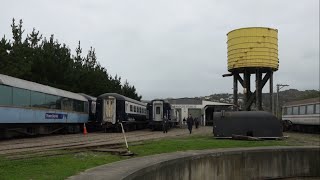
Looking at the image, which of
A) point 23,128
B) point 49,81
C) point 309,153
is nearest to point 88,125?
point 49,81

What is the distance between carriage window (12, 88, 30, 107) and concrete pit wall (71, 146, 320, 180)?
11384 millimetres

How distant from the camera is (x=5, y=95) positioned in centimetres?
2250

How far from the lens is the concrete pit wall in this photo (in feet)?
35.3

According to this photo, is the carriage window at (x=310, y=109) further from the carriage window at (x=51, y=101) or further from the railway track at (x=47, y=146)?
the railway track at (x=47, y=146)

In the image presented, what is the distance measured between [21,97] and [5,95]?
2103 millimetres

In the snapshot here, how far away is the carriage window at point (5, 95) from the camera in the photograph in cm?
2205

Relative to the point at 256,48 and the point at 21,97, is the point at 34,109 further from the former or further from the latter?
the point at 256,48

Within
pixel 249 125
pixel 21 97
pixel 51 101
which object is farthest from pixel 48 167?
pixel 51 101

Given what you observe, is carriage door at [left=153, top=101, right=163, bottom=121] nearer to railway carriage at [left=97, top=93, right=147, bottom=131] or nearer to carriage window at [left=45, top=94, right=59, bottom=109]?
railway carriage at [left=97, top=93, right=147, bottom=131]

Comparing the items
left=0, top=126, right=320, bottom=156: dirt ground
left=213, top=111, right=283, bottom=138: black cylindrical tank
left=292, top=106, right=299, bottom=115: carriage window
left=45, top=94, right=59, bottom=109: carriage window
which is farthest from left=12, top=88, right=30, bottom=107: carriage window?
left=292, top=106, right=299, bottom=115: carriage window

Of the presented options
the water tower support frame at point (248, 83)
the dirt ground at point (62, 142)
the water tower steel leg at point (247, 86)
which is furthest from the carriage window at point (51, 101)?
the water tower steel leg at point (247, 86)

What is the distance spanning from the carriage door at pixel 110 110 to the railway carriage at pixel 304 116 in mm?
15404

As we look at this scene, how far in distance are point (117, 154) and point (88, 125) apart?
26.3 metres

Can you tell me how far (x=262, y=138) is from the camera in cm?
2550
